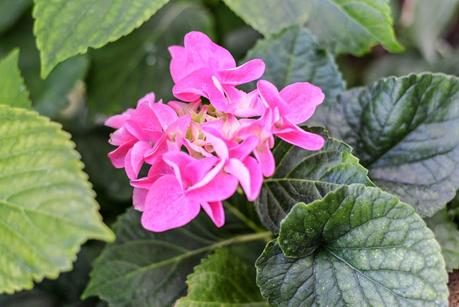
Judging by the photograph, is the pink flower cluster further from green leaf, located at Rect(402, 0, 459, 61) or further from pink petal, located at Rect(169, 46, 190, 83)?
green leaf, located at Rect(402, 0, 459, 61)

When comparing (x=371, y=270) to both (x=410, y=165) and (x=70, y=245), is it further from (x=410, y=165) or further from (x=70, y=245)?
(x=70, y=245)

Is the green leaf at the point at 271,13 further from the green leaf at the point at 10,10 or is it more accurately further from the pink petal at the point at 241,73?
the green leaf at the point at 10,10

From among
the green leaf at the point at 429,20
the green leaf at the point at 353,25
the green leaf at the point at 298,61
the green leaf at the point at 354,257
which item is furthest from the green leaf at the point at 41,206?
the green leaf at the point at 429,20

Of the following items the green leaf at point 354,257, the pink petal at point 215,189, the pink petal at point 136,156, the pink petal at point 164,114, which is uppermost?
the pink petal at point 164,114

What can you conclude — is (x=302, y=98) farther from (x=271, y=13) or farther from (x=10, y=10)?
(x=10, y=10)

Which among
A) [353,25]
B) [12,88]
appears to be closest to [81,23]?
A: [12,88]

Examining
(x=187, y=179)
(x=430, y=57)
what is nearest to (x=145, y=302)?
(x=187, y=179)

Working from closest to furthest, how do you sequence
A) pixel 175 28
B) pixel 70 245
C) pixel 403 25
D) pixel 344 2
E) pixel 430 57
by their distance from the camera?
pixel 70 245 → pixel 344 2 → pixel 175 28 → pixel 430 57 → pixel 403 25
